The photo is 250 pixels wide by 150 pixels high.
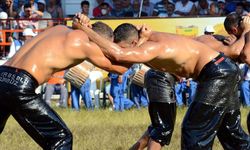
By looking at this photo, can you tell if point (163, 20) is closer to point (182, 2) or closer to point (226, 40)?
point (182, 2)

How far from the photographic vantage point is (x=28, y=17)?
16141 mm

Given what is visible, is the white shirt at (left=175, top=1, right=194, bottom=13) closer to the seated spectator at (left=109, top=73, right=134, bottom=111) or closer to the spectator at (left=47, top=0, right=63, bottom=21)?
the spectator at (left=47, top=0, right=63, bottom=21)

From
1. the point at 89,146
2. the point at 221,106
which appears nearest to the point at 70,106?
the point at 89,146

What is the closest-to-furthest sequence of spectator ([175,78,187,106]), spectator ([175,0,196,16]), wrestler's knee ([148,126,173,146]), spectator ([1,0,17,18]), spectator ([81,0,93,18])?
wrestler's knee ([148,126,173,146]), spectator ([175,78,187,106]), spectator ([81,0,93,18]), spectator ([1,0,17,18]), spectator ([175,0,196,16])

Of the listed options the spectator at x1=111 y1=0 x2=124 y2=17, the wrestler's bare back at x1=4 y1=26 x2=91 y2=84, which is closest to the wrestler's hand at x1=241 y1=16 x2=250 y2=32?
the wrestler's bare back at x1=4 y1=26 x2=91 y2=84

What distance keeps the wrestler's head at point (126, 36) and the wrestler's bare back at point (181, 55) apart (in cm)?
16

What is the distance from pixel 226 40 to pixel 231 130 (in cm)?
93

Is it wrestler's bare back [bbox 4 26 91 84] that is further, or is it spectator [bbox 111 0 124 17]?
spectator [bbox 111 0 124 17]

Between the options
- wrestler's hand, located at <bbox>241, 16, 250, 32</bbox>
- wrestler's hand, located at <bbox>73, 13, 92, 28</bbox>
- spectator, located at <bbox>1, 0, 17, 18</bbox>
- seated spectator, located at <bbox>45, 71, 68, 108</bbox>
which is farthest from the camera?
spectator, located at <bbox>1, 0, 17, 18</bbox>

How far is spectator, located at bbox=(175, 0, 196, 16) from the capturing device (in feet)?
55.6

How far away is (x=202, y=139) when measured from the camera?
6.86m

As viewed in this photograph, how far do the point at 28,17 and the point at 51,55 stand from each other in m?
9.87

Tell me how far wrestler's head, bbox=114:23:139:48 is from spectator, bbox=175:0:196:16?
1032 cm

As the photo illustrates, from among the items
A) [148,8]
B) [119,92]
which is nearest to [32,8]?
[148,8]
